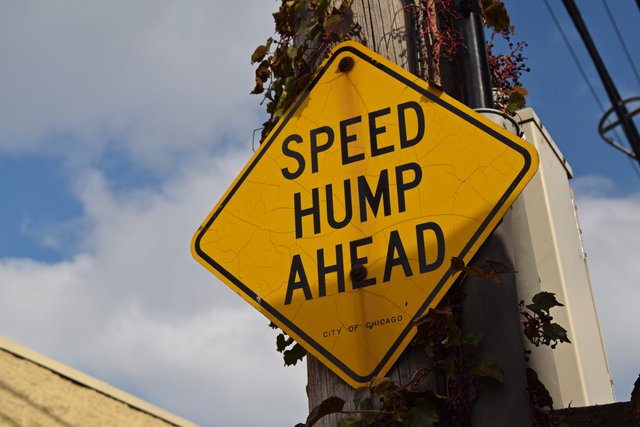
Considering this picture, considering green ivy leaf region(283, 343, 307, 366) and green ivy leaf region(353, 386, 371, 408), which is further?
green ivy leaf region(283, 343, 307, 366)

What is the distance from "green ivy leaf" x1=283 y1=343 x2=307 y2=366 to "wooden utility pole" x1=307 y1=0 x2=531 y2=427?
109 mm

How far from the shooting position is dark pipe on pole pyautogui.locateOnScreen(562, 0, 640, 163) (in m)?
2.23

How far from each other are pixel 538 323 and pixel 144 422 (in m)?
7.40

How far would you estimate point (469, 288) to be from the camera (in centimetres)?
227

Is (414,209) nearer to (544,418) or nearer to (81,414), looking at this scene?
(544,418)

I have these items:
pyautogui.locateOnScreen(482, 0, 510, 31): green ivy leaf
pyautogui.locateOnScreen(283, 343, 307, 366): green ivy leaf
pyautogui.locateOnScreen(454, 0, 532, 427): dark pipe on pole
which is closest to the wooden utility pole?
pyautogui.locateOnScreen(454, 0, 532, 427): dark pipe on pole

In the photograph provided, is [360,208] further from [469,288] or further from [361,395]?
[361,395]

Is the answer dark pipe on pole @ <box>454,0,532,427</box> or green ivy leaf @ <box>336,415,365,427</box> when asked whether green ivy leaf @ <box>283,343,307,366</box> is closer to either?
green ivy leaf @ <box>336,415,365,427</box>

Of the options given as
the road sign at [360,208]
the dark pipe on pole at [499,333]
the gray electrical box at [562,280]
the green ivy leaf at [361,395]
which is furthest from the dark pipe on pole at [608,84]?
the green ivy leaf at [361,395]

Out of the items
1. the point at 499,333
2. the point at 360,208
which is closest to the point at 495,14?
the point at 360,208

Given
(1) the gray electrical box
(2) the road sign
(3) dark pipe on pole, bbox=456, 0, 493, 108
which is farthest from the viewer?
(1) the gray electrical box

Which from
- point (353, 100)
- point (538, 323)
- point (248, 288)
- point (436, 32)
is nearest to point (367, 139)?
point (353, 100)

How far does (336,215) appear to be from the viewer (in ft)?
8.35

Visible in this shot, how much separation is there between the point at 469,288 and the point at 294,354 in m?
0.62
